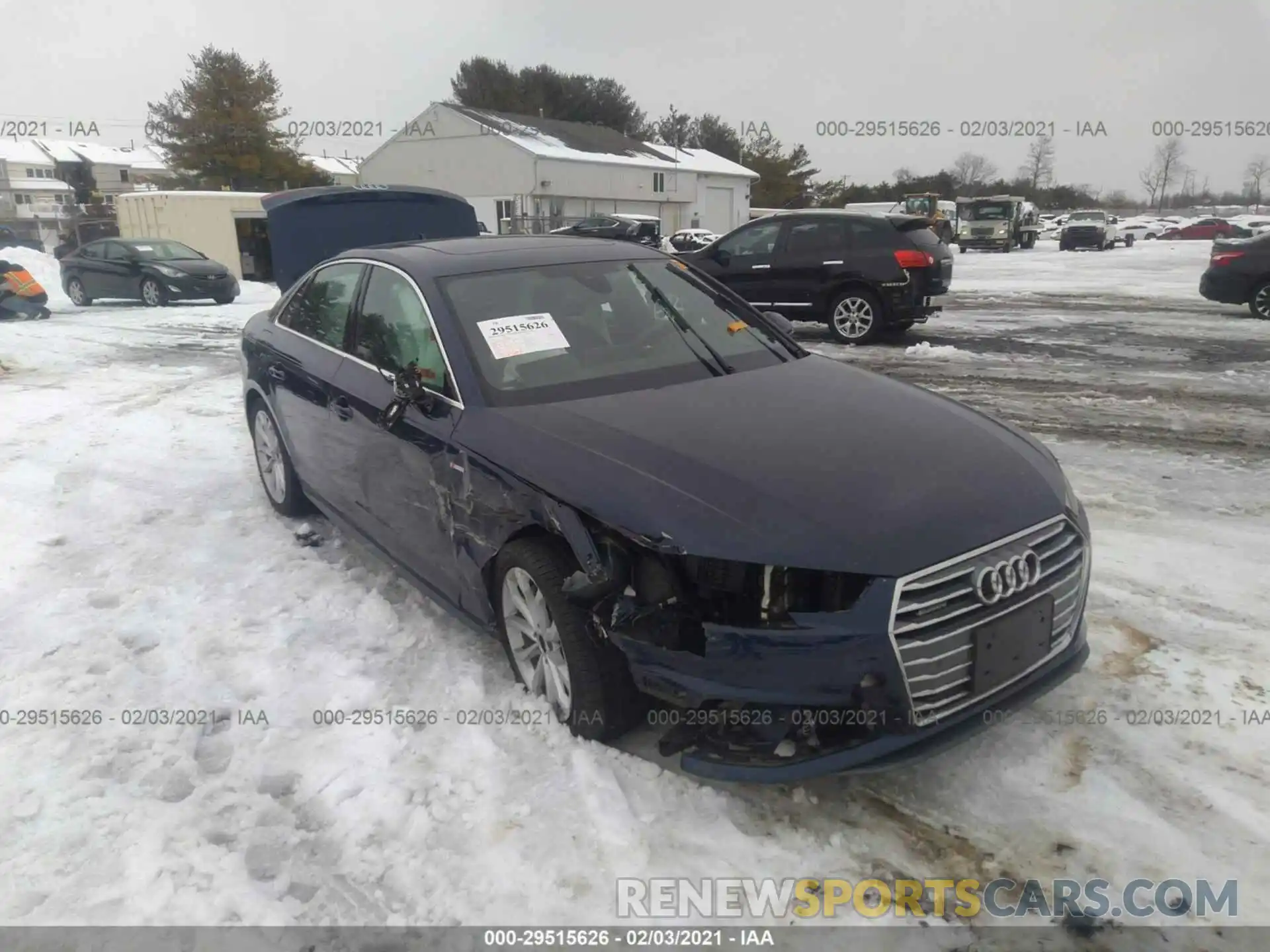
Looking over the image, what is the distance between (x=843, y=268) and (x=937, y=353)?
1601 millimetres

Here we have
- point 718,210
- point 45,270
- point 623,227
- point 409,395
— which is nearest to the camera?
point 409,395

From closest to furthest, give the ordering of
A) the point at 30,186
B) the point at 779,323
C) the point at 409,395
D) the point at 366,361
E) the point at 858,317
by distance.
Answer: the point at 409,395, the point at 366,361, the point at 779,323, the point at 858,317, the point at 30,186

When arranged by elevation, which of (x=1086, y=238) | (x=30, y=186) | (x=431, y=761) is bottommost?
(x=431, y=761)

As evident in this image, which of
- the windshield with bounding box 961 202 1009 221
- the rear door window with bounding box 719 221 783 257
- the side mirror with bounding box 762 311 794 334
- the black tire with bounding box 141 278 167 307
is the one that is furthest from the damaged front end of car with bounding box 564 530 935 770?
the windshield with bounding box 961 202 1009 221

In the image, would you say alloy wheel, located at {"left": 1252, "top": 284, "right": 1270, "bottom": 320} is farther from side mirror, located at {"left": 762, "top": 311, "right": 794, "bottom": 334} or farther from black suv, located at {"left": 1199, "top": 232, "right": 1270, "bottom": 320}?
side mirror, located at {"left": 762, "top": 311, "right": 794, "bottom": 334}

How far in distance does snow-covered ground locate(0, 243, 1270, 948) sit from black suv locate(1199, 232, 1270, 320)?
851cm

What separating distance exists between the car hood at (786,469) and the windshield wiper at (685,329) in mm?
184

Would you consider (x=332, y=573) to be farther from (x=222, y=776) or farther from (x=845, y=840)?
(x=845, y=840)

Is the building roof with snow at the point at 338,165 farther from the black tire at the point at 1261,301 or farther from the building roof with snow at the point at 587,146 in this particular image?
the black tire at the point at 1261,301

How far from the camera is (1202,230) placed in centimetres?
4669

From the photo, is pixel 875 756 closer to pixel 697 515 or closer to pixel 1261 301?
pixel 697 515

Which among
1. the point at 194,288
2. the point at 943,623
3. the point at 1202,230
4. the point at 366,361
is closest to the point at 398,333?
the point at 366,361

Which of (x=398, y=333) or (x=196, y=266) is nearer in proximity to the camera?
(x=398, y=333)

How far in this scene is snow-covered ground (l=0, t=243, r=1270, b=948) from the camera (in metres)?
2.41
